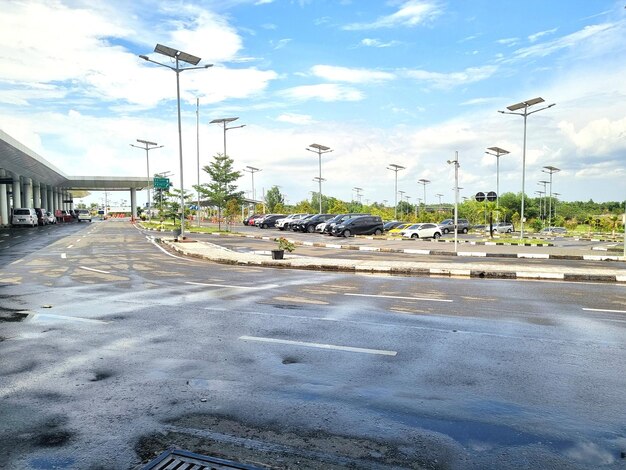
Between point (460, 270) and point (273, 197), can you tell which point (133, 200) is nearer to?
point (273, 197)

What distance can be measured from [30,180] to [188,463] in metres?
70.9

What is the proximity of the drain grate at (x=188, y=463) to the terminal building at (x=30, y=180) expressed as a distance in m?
34.4

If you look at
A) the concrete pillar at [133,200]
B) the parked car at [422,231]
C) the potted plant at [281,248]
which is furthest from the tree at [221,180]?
the concrete pillar at [133,200]

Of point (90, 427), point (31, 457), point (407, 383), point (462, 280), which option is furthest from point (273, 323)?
point (462, 280)

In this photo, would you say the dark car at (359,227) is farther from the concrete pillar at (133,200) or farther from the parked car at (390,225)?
the concrete pillar at (133,200)

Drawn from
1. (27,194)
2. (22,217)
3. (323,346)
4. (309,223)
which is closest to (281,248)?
(323,346)

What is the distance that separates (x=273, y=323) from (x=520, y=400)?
4166mm

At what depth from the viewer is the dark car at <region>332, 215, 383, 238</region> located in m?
39.8

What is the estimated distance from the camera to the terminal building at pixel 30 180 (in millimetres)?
39384

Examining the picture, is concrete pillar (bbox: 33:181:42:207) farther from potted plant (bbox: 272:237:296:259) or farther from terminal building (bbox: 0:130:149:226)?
potted plant (bbox: 272:237:296:259)

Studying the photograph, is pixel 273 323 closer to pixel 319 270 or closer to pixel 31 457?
pixel 31 457

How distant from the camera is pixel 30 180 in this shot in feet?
207

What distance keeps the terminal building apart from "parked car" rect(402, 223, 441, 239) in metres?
32.2

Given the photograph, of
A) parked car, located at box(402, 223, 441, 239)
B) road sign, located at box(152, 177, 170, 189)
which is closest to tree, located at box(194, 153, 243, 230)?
road sign, located at box(152, 177, 170, 189)
